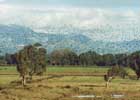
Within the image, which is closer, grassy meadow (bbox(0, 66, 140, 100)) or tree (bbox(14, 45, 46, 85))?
grassy meadow (bbox(0, 66, 140, 100))

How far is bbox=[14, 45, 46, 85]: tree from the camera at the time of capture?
12344 centimetres

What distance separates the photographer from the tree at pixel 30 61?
123438 mm

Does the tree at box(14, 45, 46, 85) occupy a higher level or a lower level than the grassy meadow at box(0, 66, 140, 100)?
higher

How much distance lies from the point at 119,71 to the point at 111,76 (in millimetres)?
2904

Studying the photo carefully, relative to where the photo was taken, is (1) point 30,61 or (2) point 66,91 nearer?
(2) point 66,91

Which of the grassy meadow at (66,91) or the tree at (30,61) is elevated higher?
the tree at (30,61)

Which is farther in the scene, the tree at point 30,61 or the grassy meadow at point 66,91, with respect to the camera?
the tree at point 30,61

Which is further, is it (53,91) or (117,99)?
(53,91)

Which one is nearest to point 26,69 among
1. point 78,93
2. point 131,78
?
point 78,93

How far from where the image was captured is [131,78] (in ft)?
508

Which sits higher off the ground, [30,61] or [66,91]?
[30,61]

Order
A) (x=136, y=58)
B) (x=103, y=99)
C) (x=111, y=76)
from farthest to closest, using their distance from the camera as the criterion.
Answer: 1. (x=136, y=58)
2. (x=111, y=76)
3. (x=103, y=99)

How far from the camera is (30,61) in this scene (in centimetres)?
12644

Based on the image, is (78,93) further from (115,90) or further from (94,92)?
(115,90)
